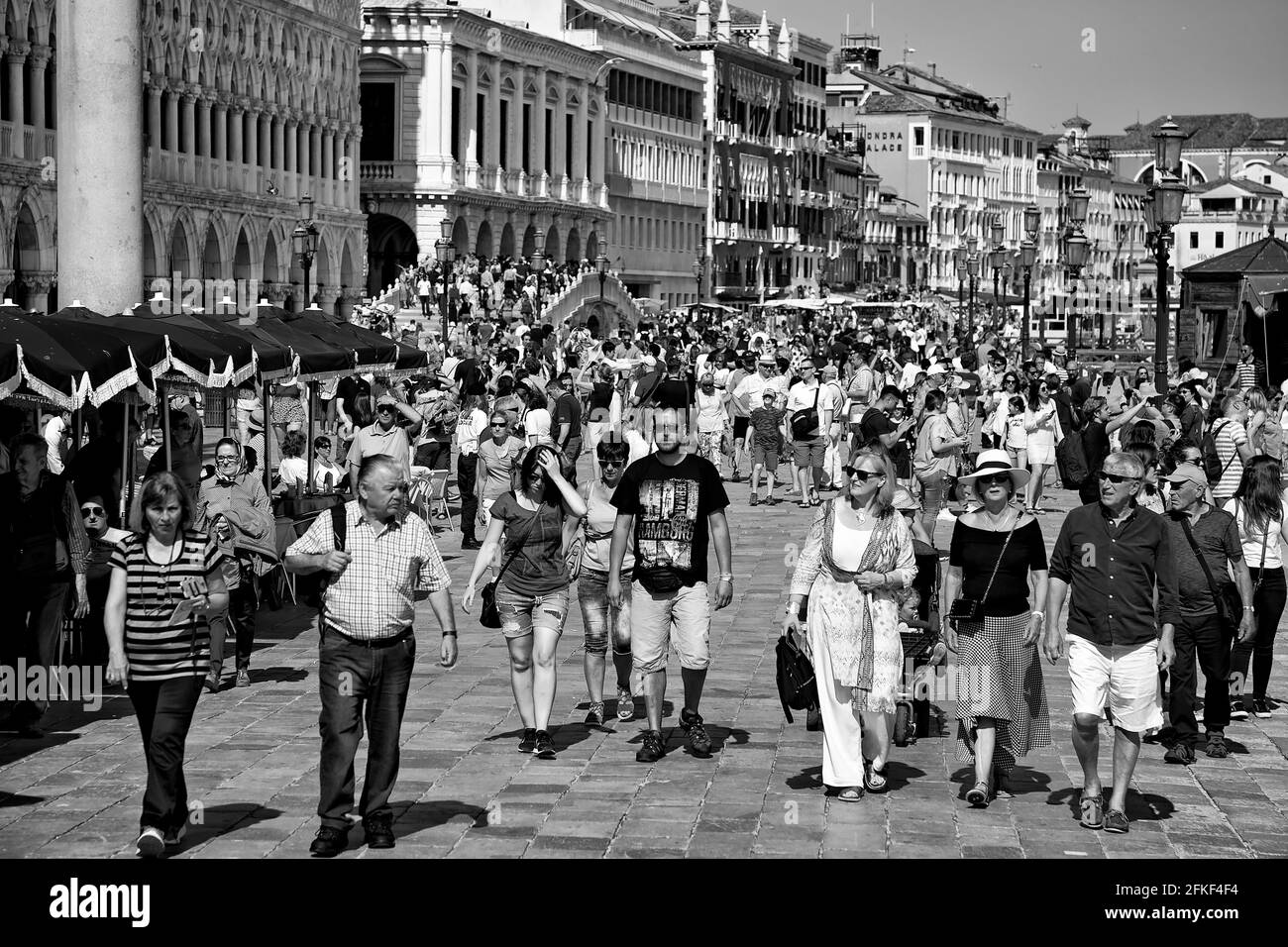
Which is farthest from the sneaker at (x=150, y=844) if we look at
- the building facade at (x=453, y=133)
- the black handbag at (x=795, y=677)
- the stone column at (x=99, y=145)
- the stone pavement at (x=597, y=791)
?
the building facade at (x=453, y=133)

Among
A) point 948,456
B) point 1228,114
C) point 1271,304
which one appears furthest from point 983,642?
point 1228,114

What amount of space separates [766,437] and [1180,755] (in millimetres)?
13581

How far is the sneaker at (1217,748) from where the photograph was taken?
10.9m

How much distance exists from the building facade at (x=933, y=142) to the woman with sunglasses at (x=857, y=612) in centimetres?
11195

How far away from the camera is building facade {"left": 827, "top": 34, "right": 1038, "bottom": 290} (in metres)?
128

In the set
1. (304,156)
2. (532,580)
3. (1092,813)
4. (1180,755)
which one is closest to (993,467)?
(1092,813)

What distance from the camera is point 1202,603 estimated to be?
1093cm

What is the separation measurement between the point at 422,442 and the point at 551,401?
1.73 metres

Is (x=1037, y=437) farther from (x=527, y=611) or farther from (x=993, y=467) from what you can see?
(x=993, y=467)

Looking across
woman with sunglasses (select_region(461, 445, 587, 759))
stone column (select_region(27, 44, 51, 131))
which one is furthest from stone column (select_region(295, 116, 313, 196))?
woman with sunglasses (select_region(461, 445, 587, 759))

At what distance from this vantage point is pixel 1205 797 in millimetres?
9953

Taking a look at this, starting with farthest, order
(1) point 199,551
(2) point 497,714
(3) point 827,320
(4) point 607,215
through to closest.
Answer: (4) point 607,215 → (3) point 827,320 → (2) point 497,714 → (1) point 199,551

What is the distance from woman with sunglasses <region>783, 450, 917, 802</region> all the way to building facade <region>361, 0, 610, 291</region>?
54.8 metres

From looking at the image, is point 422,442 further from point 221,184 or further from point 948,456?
point 221,184
